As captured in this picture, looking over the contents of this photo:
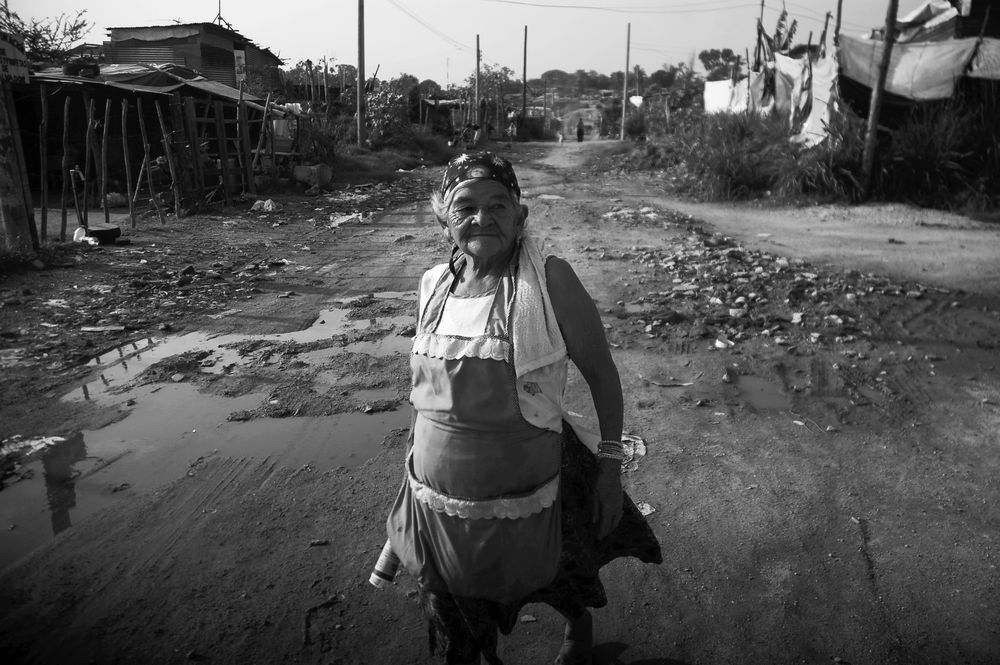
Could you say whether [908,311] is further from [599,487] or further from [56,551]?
[56,551]

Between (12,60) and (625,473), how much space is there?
26.4 feet

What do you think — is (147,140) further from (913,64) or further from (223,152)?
(913,64)

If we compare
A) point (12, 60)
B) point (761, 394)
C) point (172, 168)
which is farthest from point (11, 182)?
point (761, 394)

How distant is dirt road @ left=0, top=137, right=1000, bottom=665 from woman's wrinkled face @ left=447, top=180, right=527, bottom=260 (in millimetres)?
1306

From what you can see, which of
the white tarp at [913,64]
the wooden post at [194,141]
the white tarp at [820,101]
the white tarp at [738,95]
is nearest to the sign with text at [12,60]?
the wooden post at [194,141]

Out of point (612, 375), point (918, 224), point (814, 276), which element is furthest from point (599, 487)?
point (918, 224)

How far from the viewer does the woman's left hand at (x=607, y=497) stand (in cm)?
178

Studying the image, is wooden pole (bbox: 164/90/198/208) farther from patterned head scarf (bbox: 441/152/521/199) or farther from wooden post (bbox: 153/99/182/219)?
patterned head scarf (bbox: 441/152/521/199)

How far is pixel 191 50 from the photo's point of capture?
23719mm

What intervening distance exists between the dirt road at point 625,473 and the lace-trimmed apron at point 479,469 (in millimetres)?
647

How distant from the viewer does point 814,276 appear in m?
6.63

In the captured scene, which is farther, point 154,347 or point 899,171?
point 899,171

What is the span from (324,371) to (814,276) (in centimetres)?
464

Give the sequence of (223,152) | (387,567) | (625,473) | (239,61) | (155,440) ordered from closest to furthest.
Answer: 1. (387,567)
2. (625,473)
3. (155,440)
4. (223,152)
5. (239,61)
